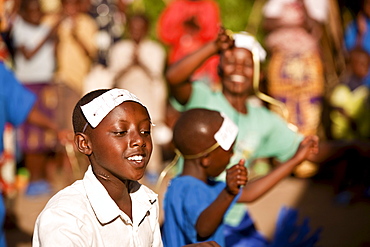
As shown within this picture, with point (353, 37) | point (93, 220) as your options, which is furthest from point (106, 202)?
point (353, 37)

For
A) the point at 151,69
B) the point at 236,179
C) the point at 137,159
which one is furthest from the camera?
the point at 151,69

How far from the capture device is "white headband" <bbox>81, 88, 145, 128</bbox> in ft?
8.66

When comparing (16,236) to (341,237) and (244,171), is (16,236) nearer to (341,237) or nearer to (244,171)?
(341,237)

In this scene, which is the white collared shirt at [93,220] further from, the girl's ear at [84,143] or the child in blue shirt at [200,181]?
the child in blue shirt at [200,181]

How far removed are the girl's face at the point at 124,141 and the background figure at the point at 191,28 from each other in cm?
582

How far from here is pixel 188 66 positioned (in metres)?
4.18

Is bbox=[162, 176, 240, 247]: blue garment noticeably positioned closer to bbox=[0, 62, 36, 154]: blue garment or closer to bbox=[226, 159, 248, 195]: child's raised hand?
bbox=[226, 159, 248, 195]: child's raised hand

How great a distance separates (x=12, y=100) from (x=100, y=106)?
2136 mm

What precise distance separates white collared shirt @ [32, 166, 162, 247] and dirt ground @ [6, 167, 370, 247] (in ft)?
10.5

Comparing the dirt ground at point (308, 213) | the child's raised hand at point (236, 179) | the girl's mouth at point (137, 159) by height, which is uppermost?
the girl's mouth at point (137, 159)

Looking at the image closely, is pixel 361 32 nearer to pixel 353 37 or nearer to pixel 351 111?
pixel 353 37

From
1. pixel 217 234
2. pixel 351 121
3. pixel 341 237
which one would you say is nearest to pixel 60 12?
pixel 351 121

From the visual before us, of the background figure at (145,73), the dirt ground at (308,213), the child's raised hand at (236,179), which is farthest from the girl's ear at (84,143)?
the background figure at (145,73)

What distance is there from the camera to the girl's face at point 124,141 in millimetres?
2650
